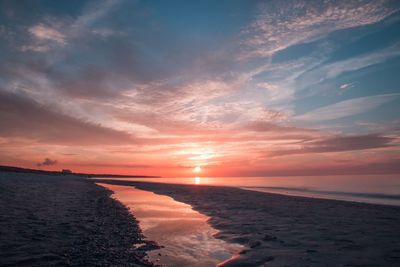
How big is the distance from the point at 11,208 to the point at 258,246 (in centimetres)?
1621

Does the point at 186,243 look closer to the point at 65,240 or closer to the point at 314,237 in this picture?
the point at 65,240

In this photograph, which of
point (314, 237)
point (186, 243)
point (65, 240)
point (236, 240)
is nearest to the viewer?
point (65, 240)

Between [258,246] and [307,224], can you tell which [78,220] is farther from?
[307,224]

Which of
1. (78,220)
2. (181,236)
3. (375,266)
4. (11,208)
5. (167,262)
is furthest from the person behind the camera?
(11,208)

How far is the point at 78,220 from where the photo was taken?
18.2 m

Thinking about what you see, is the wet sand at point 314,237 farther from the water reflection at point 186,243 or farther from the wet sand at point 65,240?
the wet sand at point 65,240

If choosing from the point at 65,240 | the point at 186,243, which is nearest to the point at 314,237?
the point at 186,243

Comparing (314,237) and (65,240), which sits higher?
(314,237)

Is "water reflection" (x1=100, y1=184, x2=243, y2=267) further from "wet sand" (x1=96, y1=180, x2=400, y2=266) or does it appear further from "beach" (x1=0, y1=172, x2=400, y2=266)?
"wet sand" (x1=96, y1=180, x2=400, y2=266)

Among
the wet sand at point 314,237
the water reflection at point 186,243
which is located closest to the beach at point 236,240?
the wet sand at point 314,237

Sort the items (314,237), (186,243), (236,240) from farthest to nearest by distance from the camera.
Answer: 1. (236,240)
2. (314,237)
3. (186,243)

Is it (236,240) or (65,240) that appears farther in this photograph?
(236,240)

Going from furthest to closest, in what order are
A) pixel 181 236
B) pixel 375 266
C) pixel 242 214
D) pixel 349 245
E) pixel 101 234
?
pixel 242 214 < pixel 181 236 < pixel 101 234 < pixel 349 245 < pixel 375 266

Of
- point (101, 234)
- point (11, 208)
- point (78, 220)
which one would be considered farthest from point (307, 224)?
point (11, 208)
